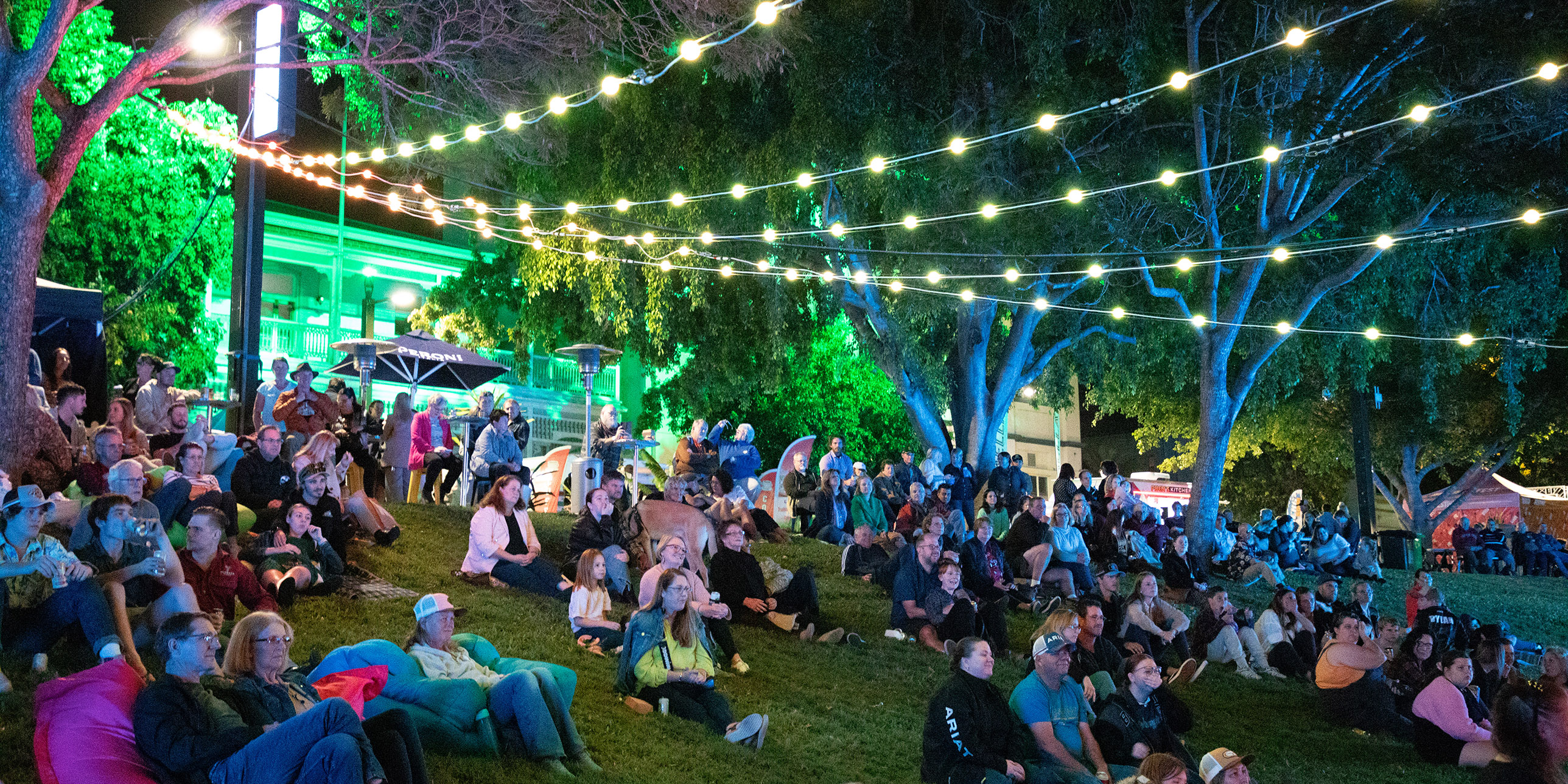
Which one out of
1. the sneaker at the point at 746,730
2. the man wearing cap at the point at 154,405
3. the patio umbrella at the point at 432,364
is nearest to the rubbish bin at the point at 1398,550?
the patio umbrella at the point at 432,364

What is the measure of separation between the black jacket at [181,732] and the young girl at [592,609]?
3.88 metres

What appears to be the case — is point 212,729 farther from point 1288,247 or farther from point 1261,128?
point 1288,247

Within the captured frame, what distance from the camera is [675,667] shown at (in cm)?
777

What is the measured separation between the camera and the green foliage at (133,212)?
21.9m

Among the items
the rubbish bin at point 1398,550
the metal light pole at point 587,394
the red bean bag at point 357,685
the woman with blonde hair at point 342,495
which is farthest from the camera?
the rubbish bin at point 1398,550

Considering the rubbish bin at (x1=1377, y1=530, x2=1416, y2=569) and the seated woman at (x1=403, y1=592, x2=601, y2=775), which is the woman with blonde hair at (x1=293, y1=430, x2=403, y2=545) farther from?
the rubbish bin at (x1=1377, y1=530, x2=1416, y2=569)

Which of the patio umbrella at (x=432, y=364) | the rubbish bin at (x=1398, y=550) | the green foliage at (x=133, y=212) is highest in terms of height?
the green foliage at (x=133, y=212)

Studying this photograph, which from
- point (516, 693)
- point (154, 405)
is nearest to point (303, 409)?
point (154, 405)

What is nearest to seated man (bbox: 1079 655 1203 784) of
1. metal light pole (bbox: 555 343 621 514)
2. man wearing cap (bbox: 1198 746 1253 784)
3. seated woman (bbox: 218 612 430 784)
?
man wearing cap (bbox: 1198 746 1253 784)

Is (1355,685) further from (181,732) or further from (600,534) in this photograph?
(181,732)

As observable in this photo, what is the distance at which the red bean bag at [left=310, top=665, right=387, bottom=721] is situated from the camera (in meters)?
6.11

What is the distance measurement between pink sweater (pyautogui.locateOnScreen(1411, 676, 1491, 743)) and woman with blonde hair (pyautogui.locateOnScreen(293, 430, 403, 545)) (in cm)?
846

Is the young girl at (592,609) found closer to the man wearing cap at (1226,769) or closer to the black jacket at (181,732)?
the black jacket at (181,732)

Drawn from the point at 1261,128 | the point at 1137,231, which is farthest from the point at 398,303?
the point at 1261,128
